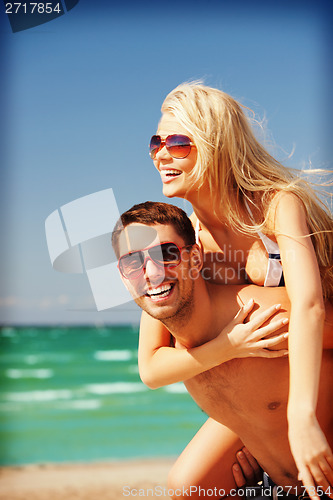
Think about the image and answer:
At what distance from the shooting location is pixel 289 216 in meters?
2.20

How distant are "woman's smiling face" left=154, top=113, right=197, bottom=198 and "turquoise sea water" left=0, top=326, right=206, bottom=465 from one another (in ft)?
18.9

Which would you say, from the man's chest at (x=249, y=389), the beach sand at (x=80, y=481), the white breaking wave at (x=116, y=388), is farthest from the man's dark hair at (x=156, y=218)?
the white breaking wave at (x=116, y=388)

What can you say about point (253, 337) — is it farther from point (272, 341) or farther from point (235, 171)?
point (235, 171)

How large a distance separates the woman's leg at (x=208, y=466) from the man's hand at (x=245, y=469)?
24 millimetres

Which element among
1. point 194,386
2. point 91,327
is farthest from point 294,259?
point 91,327

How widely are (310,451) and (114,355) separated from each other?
61.1 ft

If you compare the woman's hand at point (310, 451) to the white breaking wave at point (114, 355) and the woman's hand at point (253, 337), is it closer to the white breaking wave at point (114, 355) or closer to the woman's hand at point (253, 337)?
the woman's hand at point (253, 337)

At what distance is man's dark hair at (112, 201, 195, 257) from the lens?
224cm

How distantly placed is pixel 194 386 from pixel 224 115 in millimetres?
1176

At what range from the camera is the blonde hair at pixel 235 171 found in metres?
2.32

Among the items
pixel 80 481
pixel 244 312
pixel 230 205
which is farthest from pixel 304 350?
pixel 80 481

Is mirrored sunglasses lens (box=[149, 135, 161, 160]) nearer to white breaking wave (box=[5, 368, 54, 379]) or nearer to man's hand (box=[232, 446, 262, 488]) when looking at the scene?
man's hand (box=[232, 446, 262, 488])

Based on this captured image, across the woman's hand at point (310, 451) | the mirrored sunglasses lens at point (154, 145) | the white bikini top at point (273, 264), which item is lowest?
the woman's hand at point (310, 451)

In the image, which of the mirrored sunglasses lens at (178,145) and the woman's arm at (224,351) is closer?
the woman's arm at (224,351)
